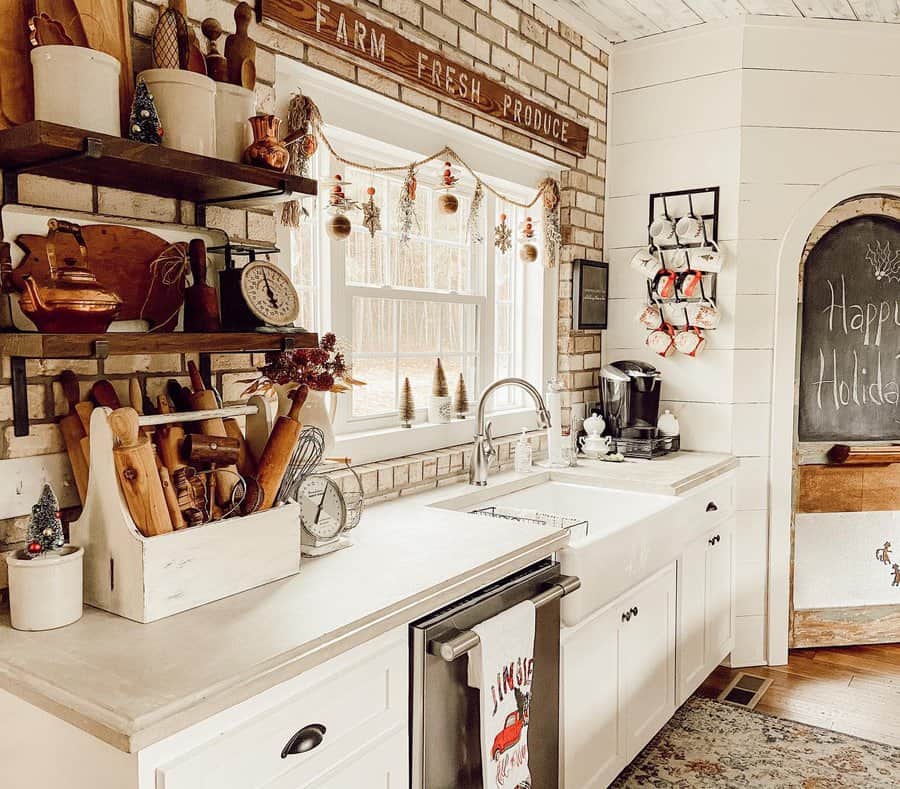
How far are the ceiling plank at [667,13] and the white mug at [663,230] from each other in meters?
0.81

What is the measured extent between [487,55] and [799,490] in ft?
7.45

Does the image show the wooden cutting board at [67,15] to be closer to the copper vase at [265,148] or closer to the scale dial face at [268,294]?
the copper vase at [265,148]

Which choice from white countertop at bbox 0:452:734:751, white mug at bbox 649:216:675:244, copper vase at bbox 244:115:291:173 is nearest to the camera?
white countertop at bbox 0:452:734:751

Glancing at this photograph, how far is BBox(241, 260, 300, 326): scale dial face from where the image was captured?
5.75ft

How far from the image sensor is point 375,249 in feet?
8.66

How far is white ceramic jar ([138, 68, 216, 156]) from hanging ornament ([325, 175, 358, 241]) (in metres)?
0.76

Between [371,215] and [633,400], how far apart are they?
4.92 ft

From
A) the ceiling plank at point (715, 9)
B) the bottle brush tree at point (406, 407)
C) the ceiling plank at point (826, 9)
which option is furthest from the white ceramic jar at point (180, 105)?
the ceiling plank at point (826, 9)

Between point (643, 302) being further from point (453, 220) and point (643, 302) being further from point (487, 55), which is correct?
point (487, 55)

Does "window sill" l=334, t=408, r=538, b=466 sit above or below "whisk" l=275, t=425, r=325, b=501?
below

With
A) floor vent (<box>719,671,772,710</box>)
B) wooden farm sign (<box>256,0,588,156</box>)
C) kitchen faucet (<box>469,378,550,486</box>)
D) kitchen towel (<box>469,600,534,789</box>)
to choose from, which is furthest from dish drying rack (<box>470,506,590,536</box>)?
wooden farm sign (<box>256,0,588,156</box>)

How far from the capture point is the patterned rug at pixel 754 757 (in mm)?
2561

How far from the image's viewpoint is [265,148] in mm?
1698

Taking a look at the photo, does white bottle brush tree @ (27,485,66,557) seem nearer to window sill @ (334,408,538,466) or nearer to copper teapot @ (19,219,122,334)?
copper teapot @ (19,219,122,334)
